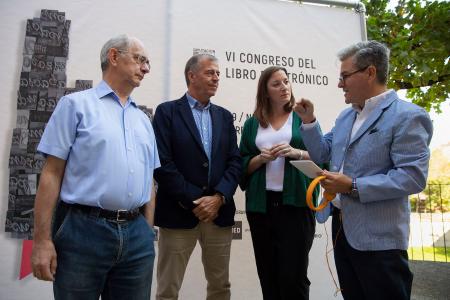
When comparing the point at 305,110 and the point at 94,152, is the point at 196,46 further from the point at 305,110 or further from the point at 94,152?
the point at 94,152

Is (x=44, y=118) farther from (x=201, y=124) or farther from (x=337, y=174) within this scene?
(x=337, y=174)

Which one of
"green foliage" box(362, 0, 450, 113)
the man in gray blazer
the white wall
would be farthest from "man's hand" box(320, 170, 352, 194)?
"green foliage" box(362, 0, 450, 113)

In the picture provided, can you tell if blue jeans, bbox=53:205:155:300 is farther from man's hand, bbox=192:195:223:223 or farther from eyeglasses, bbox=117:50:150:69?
eyeglasses, bbox=117:50:150:69

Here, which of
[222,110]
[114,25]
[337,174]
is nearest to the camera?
[337,174]

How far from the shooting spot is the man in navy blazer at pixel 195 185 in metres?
2.19

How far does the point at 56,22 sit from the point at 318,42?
230cm

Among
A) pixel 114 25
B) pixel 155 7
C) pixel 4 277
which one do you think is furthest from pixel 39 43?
pixel 4 277

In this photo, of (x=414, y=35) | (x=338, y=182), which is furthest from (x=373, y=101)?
(x=414, y=35)

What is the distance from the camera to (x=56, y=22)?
9.41 feet

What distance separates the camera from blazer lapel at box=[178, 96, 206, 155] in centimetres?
230

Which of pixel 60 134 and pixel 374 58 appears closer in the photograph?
pixel 60 134

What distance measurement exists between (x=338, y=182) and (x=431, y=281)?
13.3 feet

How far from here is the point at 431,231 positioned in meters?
9.71

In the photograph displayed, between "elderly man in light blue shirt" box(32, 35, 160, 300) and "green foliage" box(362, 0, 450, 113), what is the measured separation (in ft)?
12.8
